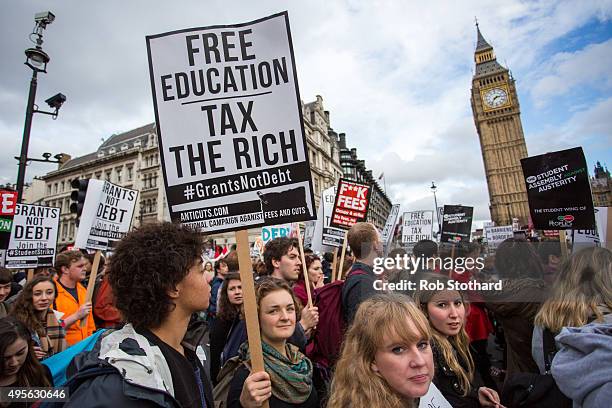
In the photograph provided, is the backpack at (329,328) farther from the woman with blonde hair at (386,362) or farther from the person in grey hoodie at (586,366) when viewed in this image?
the person in grey hoodie at (586,366)

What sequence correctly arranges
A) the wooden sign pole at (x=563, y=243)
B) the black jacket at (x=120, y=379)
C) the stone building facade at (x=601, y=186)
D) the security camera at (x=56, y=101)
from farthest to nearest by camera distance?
the stone building facade at (x=601, y=186), the security camera at (x=56, y=101), the wooden sign pole at (x=563, y=243), the black jacket at (x=120, y=379)

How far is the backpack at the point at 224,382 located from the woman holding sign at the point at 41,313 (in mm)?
2257

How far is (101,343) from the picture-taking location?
1.39 meters

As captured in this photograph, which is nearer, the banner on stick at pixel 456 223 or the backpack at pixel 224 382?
the backpack at pixel 224 382

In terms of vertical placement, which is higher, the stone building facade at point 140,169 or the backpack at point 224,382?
the stone building facade at point 140,169

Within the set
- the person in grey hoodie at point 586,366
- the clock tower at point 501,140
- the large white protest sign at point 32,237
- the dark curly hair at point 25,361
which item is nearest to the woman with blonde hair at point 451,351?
the person in grey hoodie at point 586,366

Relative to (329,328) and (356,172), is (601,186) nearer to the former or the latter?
(356,172)

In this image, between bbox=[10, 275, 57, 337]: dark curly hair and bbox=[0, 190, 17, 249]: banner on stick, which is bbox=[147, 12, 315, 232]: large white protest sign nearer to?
bbox=[10, 275, 57, 337]: dark curly hair

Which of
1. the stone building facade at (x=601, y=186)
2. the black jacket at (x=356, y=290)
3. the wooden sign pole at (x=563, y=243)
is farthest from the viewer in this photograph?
the stone building facade at (x=601, y=186)

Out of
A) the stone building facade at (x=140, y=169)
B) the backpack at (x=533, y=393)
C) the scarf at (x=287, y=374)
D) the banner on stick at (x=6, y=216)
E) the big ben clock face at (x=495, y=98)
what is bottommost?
the backpack at (x=533, y=393)

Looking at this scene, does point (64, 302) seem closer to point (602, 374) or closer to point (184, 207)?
point (184, 207)

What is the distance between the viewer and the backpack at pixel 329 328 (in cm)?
314

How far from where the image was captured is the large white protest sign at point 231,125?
2242mm

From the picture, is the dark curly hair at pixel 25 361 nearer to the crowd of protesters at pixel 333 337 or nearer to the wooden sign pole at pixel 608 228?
the crowd of protesters at pixel 333 337
